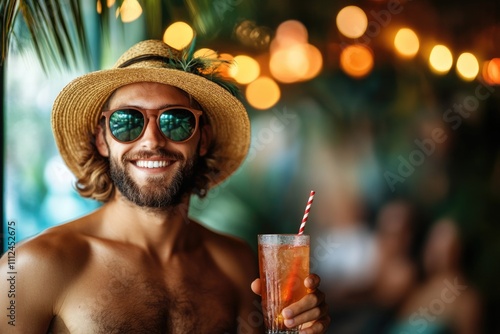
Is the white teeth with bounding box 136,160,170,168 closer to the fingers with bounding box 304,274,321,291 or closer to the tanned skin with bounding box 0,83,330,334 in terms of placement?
the tanned skin with bounding box 0,83,330,334

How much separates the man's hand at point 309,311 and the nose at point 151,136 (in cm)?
67

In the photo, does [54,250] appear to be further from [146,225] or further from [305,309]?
[305,309]

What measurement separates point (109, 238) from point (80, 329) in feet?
1.26

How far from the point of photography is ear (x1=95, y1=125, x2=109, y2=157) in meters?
2.82

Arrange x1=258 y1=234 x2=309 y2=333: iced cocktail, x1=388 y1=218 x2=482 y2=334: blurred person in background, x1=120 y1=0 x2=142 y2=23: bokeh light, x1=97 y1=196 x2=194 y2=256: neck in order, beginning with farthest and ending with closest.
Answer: x1=388 y1=218 x2=482 y2=334: blurred person in background
x1=120 y1=0 x2=142 y2=23: bokeh light
x1=97 y1=196 x2=194 y2=256: neck
x1=258 y1=234 x2=309 y2=333: iced cocktail

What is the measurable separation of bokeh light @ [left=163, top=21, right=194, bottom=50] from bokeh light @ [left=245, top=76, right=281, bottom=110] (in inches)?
18.6

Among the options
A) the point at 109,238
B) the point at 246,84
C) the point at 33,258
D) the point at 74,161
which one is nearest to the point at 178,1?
the point at 246,84

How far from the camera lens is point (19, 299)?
233cm

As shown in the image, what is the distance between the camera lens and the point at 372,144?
4.11 m

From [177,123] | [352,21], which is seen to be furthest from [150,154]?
[352,21]

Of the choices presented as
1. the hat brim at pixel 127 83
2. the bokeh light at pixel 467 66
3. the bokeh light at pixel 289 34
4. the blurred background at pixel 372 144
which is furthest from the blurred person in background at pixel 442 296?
the hat brim at pixel 127 83

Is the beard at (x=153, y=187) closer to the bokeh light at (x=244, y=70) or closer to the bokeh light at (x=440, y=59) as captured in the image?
the bokeh light at (x=244, y=70)

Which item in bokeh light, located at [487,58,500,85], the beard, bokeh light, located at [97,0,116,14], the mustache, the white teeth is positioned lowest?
the beard

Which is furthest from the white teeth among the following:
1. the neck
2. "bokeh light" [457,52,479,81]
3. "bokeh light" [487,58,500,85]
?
"bokeh light" [487,58,500,85]
